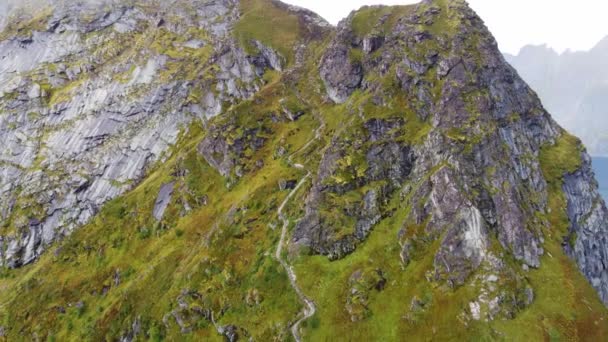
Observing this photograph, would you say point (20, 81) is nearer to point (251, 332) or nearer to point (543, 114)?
point (251, 332)

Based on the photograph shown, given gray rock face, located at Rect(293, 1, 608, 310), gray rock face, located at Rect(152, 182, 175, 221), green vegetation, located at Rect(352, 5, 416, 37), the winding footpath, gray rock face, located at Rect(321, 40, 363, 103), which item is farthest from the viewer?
green vegetation, located at Rect(352, 5, 416, 37)

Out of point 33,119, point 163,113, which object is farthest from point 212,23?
point 33,119

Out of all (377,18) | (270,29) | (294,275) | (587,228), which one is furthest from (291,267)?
(270,29)

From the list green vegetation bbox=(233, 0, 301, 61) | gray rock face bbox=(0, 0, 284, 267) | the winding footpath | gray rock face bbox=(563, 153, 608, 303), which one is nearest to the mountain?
the winding footpath

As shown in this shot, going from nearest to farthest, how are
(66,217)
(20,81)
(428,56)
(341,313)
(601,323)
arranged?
(601,323) → (341,313) → (428,56) → (66,217) → (20,81)

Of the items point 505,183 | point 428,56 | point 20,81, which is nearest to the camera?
point 505,183

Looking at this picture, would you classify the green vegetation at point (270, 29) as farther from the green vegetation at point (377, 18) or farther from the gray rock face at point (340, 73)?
the green vegetation at point (377, 18)

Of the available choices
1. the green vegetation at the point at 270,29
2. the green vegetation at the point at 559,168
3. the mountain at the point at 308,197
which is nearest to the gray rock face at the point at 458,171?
the mountain at the point at 308,197

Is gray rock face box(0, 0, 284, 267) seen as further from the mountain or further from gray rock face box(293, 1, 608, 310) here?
gray rock face box(293, 1, 608, 310)
